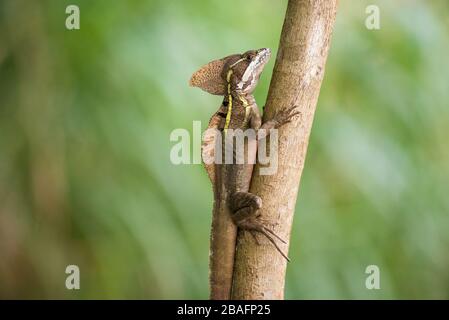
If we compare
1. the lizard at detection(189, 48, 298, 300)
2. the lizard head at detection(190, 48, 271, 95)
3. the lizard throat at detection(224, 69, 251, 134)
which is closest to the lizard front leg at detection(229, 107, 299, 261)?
the lizard at detection(189, 48, 298, 300)

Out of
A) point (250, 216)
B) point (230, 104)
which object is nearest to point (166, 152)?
point (230, 104)

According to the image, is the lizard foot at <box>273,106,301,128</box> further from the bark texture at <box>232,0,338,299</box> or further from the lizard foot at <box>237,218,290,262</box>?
the lizard foot at <box>237,218,290,262</box>

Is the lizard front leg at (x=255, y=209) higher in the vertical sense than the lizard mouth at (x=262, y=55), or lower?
lower

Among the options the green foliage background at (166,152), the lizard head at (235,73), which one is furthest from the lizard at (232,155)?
the green foliage background at (166,152)

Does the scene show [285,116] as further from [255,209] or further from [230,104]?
[230,104]

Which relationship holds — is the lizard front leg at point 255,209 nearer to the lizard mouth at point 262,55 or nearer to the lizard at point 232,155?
the lizard at point 232,155

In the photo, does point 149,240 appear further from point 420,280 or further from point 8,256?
point 420,280

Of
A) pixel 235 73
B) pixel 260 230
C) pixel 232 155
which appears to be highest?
pixel 235 73
